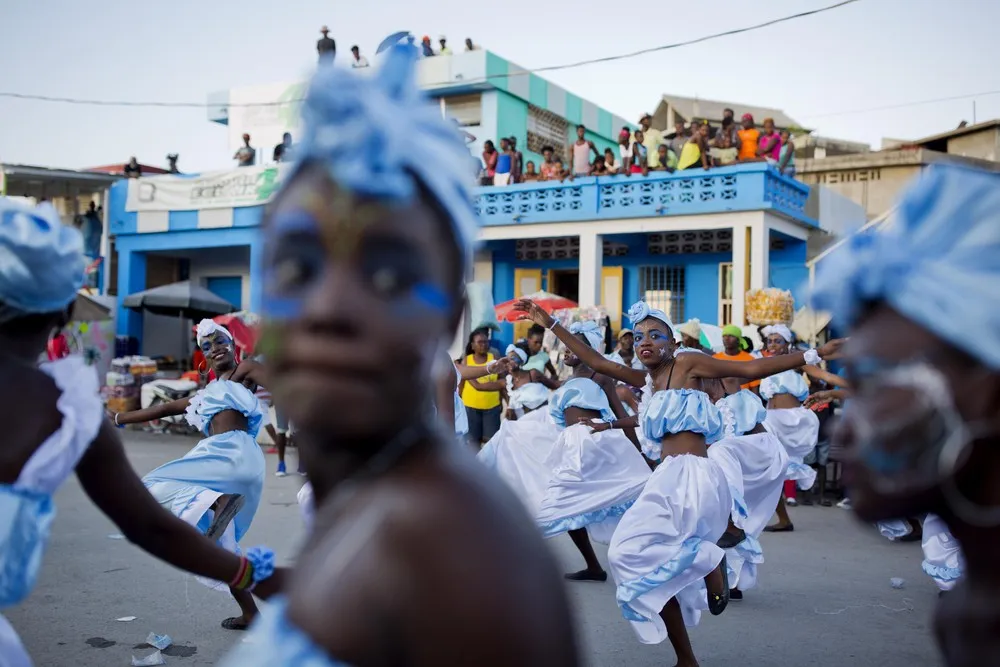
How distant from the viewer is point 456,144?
4.47 ft

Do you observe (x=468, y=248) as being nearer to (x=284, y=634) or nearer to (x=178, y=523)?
(x=284, y=634)

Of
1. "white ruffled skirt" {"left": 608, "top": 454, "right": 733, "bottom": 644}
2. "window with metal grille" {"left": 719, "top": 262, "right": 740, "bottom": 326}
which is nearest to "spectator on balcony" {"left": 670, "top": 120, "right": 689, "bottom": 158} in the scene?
"window with metal grille" {"left": 719, "top": 262, "right": 740, "bottom": 326}

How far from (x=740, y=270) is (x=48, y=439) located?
14742 millimetres

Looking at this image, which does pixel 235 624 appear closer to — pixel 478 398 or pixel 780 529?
pixel 780 529

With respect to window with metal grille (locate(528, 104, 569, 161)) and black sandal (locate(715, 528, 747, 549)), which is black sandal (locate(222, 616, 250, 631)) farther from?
window with metal grille (locate(528, 104, 569, 161))

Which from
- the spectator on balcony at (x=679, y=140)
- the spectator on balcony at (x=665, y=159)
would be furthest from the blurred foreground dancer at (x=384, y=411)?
the spectator on balcony at (x=679, y=140)

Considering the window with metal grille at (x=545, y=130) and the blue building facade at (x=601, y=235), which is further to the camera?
the window with metal grille at (x=545, y=130)

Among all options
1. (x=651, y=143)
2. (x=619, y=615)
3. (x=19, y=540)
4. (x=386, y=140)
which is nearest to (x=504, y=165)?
(x=651, y=143)

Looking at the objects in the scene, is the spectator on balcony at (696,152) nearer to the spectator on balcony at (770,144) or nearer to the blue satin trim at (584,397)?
the spectator on balcony at (770,144)

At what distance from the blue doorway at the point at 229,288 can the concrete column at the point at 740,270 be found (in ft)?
44.4

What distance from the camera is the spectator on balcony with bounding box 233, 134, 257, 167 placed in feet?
74.4

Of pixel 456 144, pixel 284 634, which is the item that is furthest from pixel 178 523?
pixel 456 144

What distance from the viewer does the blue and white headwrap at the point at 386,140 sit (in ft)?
4.05

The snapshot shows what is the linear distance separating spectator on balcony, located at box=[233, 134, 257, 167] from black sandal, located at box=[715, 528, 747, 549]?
19.0 metres
